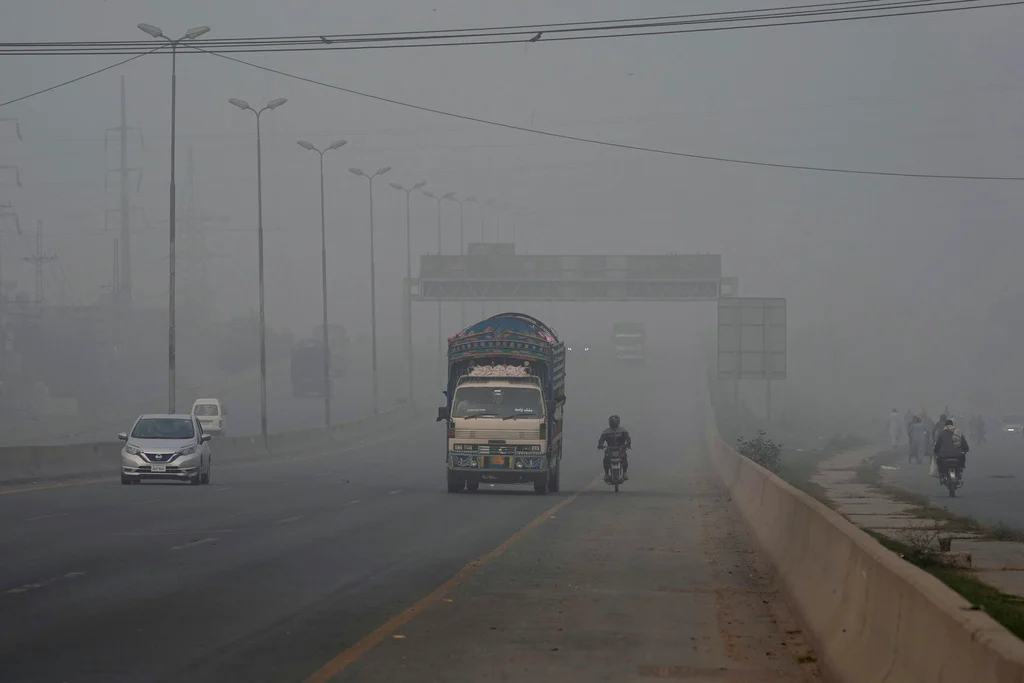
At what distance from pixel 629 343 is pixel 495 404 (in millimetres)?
96189

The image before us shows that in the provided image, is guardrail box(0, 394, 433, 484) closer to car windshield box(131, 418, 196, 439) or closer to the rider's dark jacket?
car windshield box(131, 418, 196, 439)

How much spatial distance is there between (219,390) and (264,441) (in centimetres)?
5642

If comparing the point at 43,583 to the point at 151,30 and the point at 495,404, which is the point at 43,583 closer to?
the point at 495,404

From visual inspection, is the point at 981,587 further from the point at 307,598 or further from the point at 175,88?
the point at 175,88

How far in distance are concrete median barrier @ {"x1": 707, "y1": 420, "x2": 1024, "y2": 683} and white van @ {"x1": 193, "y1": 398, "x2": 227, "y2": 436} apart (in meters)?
55.8

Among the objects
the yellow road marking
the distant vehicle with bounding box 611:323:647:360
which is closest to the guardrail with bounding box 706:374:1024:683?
→ the yellow road marking

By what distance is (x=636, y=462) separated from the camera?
56.7m

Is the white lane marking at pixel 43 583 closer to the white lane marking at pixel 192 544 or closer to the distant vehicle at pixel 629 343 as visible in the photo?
the white lane marking at pixel 192 544

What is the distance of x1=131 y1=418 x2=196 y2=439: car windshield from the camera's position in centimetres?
3456

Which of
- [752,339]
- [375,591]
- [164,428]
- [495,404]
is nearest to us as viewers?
[375,591]

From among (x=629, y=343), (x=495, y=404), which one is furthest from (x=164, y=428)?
(x=629, y=343)

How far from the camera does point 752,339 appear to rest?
5478 cm

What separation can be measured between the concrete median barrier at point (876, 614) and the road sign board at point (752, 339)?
39.7 m

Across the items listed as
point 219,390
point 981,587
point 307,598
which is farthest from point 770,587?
point 219,390
